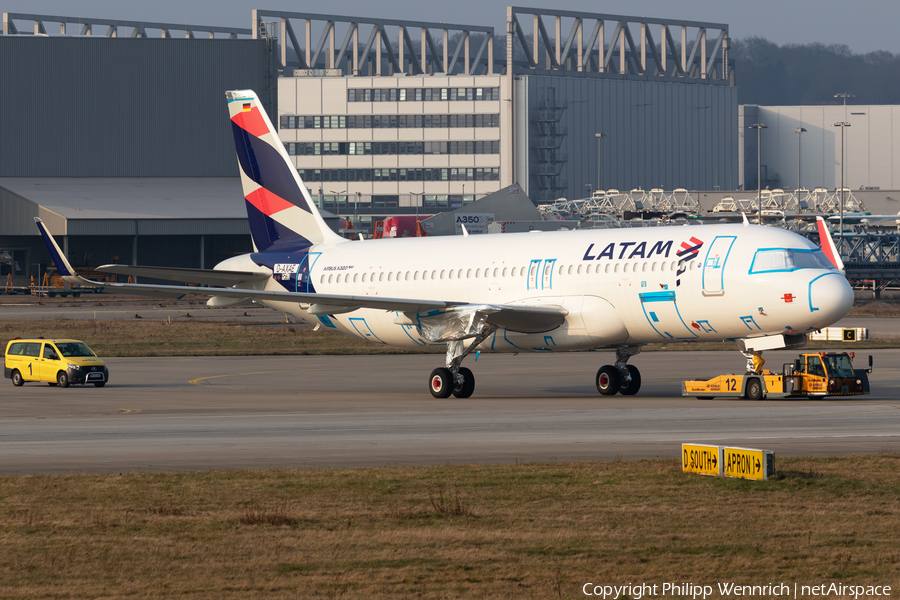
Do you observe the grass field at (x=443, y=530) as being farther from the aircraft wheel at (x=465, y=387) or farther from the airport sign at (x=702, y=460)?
the aircraft wheel at (x=465, y=387)

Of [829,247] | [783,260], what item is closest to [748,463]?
[783,260]

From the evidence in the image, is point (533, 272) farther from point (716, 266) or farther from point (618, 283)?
point (716, 266)

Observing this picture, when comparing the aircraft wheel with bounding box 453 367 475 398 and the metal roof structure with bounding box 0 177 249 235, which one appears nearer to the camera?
the aircraft wheel with bounding box 453 367 475 398

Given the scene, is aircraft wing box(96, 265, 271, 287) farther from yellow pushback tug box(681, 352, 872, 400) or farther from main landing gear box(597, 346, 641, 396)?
yellow pushback tug box(681, 352, 872, 400)

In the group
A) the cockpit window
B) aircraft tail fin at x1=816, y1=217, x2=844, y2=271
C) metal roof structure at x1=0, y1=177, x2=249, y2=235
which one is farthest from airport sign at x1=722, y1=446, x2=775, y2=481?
metal roof structure at x1=0, y1=177, x2=249, y2=235

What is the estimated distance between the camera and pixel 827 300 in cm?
3300

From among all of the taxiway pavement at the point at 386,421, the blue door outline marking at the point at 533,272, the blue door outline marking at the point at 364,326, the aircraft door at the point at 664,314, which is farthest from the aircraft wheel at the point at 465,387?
the aircraft door at the point at 664,314

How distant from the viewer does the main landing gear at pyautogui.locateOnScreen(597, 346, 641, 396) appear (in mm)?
38719

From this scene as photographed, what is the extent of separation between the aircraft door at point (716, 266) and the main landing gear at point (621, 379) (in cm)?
459

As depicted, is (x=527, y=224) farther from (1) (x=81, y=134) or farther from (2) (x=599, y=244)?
(2) (x=599, y=244)

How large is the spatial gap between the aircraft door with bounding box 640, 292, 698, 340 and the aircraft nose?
397 centimetres

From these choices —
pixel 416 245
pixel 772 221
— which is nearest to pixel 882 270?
pixel 772 221

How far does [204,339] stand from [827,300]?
4225 centimetres

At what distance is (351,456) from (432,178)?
158 meters
